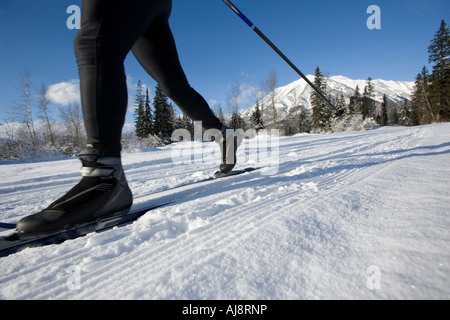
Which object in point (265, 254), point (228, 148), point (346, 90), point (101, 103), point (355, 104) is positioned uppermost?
point (346, 90)

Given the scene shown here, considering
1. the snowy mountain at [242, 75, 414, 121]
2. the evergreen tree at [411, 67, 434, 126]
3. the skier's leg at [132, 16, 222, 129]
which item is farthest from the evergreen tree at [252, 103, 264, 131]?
the snowy mountain at [242, 75, 414, 121]

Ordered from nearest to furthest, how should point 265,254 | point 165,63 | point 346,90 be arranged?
point 265,254 → point 165,63 → point 346,90

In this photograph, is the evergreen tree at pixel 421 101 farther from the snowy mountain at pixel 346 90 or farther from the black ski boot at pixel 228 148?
the snowy mountain at pixel 346 90

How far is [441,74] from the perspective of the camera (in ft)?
79.4

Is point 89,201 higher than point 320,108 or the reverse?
the reverse

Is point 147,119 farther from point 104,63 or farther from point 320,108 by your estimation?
point 104,63

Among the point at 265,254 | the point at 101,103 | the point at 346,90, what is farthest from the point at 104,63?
the point at 346,90

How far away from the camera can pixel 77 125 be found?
2175cm

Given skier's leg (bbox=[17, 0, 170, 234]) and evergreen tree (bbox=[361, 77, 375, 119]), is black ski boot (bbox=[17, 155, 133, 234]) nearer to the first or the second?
skier's leg (bbox=[17, 0, 170, 234])

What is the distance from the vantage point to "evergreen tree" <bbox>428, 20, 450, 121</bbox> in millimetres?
23609

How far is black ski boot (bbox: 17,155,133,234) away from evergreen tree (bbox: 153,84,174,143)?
24.4m

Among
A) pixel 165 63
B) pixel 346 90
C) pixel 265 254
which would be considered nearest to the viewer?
pixel 265 254

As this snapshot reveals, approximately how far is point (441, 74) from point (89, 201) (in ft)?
122
